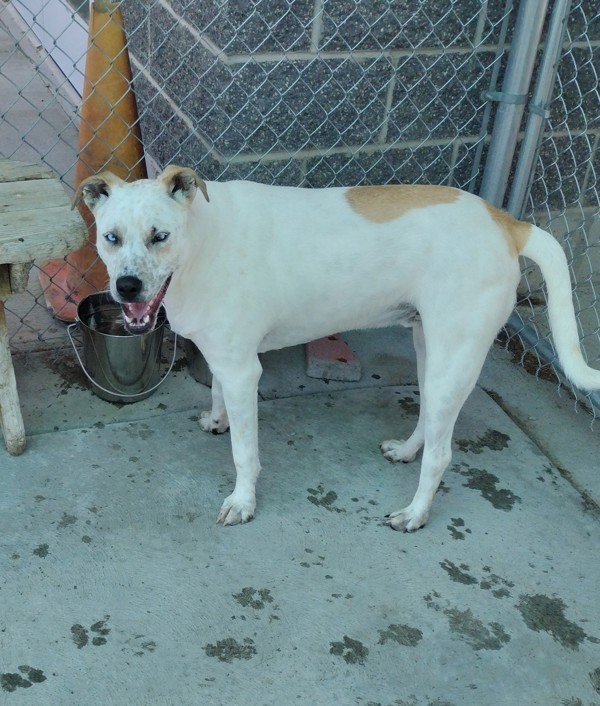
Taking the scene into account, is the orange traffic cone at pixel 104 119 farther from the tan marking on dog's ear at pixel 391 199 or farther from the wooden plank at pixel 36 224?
the tan marking on dog's ear at pixel 391 199

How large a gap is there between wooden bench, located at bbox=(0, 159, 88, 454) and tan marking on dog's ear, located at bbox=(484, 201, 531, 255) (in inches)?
56.3

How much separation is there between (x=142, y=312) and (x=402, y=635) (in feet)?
4.32

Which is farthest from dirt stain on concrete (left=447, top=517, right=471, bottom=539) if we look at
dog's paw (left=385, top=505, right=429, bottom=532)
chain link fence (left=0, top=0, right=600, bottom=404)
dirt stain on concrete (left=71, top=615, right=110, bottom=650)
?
dirt stain on concrete (left=71, top=615, right=110, bottom=650)

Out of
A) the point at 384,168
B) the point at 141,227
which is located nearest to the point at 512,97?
the point at 384,168

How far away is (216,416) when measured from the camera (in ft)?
11.4

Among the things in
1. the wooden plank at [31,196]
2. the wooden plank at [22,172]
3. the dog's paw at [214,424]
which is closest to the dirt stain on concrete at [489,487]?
the dog's paw at [214,424]

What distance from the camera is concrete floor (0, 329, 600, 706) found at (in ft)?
8.30

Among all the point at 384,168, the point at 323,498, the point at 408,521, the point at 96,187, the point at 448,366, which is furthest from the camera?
the point at 384,168

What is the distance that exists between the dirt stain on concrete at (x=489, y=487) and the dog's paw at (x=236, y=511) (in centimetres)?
89

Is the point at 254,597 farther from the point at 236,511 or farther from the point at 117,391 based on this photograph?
the point at 117,391

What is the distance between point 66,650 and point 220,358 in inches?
40.6

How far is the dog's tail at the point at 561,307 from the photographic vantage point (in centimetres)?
276

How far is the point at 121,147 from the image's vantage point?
388 cm

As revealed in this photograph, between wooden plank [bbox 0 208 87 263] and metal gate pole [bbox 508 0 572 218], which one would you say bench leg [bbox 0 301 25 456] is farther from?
metal gate pole [bbox 508 0 572 218]
